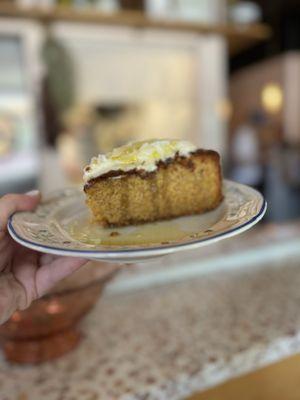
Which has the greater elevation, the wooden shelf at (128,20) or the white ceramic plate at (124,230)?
the wooden shelf at (128,20)

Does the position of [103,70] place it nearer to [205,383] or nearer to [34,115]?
[34,115]

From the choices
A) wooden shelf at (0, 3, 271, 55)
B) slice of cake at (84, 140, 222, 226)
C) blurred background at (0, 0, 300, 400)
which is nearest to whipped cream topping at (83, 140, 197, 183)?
slice of cake at (84, 140, 222, 226)

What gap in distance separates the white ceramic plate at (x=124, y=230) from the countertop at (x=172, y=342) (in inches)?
10.8

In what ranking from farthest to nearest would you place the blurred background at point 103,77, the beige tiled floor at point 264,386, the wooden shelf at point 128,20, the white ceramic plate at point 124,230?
the blurred background at point 103,77
the wooden shelf at point 128,20
the beige tiled floor at point 264,386
the white ceramic plate at point 124,230

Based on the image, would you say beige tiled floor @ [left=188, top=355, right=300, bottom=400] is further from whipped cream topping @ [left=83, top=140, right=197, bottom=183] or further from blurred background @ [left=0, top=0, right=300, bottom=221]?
blurred background @ [left=0, top=0, right=300, bottom=221]

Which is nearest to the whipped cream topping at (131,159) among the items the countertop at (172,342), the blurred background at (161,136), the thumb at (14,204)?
the thumb at (14,204)

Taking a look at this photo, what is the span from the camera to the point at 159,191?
0.78 meters

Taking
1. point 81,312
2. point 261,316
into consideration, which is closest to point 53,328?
point 81,312

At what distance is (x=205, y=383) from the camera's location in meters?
0.76

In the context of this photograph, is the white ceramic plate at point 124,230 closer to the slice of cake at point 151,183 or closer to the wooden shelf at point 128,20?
the slice of cake at point 151,183

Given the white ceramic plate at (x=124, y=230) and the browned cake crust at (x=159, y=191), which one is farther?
the browned cake crust at (x=159, y=191)

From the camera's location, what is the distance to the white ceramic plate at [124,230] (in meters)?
0.51

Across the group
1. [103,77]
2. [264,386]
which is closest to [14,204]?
[264,386]

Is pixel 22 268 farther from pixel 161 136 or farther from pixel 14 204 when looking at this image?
pixel 161 136
